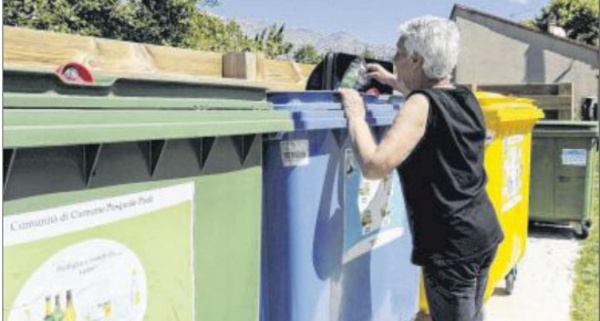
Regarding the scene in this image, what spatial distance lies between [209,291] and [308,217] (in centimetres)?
57

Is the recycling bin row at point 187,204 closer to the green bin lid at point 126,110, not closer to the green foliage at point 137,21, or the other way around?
the green bin lid at point 126,110

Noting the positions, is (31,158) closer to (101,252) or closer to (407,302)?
(101,252)

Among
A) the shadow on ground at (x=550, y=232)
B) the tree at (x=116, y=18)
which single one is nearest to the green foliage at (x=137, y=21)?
the tree at (x=116, y=18)

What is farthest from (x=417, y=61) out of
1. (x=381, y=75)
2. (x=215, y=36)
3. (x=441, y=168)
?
(x=215, y=36)

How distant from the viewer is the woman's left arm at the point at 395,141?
8.67 ft

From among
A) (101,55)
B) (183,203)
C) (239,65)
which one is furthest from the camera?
(239,65)

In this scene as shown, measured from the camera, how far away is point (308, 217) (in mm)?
2840

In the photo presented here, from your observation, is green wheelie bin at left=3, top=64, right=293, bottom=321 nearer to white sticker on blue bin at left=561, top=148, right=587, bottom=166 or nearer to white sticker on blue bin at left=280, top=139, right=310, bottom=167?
white sticker on blue bin at left=280, top=139, right=310, bottom=167

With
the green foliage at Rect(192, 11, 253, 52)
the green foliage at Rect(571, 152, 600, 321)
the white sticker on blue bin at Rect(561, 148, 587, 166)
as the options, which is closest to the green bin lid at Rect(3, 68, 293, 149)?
the green foliage at Rect(571, 152, 600, 321)

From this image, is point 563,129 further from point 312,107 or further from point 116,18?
point 116,18

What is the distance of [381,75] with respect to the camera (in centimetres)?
345

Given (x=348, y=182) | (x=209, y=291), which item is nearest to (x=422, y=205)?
(x=348, y=182)

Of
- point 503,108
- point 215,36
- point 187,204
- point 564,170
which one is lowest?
point 564,170

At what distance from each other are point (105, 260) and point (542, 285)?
491cm
